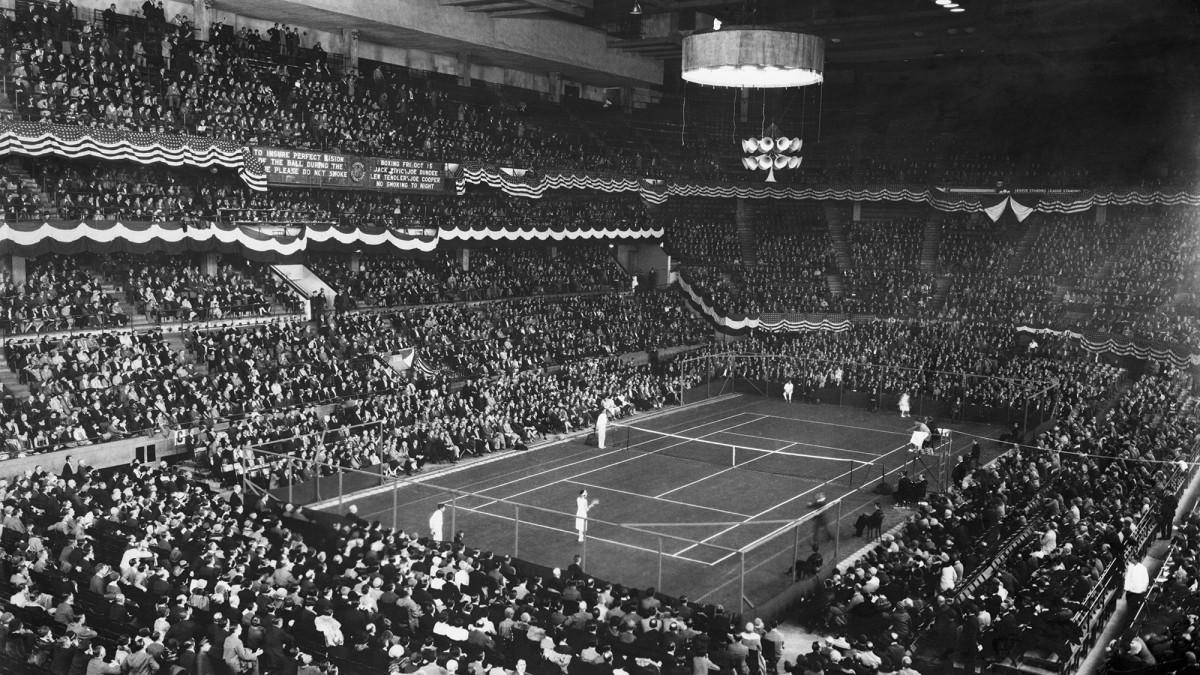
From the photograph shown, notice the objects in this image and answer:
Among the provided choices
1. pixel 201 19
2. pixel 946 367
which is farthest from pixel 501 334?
pixel 946 367

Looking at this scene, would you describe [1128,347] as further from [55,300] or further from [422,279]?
[55,300]

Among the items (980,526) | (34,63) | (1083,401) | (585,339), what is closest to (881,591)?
(980,526)

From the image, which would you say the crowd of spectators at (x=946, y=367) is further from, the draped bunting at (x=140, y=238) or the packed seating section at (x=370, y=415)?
the draped bunting at (x=140, y=238)

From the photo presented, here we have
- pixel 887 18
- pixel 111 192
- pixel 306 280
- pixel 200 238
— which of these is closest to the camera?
pixel 200 238

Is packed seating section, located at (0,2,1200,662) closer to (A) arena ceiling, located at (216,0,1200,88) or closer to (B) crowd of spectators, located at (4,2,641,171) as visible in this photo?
(B) crowd of spectators, located at (4,2,641,171)

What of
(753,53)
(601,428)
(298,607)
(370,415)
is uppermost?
(753,53)

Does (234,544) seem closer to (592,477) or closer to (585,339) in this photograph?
(592,477)

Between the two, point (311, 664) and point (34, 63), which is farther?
point (34, 63)
